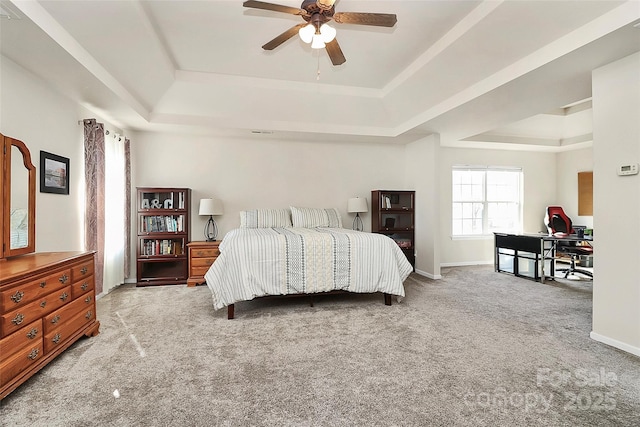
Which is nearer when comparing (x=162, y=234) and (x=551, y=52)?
(x=551, y=52)

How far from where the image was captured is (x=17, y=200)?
2.59m

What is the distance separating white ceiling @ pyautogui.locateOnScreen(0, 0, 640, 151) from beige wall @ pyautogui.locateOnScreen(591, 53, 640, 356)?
272 millimetres

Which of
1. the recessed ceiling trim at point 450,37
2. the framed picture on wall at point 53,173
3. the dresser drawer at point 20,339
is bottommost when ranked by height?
the dresser drawer at point 20,339

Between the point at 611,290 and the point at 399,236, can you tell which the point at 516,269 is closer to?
the point at 399,236

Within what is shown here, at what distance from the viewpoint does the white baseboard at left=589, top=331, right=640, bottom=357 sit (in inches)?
96.1

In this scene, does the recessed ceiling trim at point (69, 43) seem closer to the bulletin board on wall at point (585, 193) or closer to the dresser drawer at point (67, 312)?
the dresser drawer at point (67, 312)

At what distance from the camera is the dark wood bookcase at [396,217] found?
5.55 meters

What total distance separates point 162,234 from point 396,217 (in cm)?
398

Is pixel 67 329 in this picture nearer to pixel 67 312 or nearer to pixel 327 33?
pixel 67 312

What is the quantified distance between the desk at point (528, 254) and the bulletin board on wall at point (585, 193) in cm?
131

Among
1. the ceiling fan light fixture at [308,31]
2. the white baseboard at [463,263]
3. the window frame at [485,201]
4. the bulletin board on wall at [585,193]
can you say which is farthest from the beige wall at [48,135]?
the bulletin board on wall at [585,193]

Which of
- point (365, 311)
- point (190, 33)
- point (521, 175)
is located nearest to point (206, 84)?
point (190, 33)

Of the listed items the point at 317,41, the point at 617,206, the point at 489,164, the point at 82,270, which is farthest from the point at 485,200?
the point at 82,270

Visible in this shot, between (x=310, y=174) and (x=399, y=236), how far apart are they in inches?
76.3
